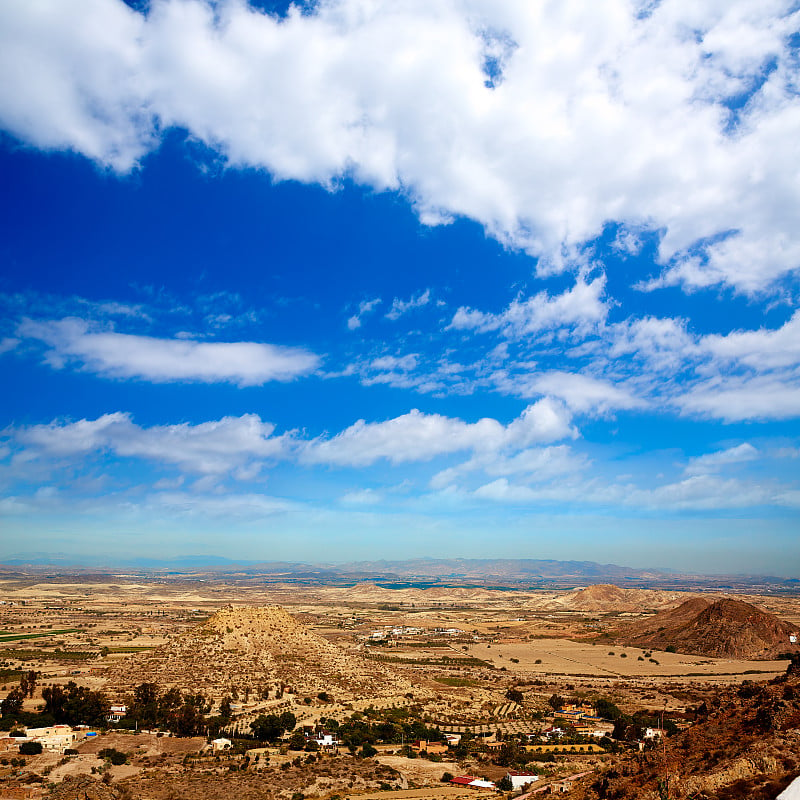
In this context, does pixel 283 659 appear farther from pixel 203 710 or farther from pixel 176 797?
pixel 176 797

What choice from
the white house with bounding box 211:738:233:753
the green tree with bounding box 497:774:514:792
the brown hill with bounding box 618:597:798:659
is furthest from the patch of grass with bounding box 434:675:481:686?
the brown hill with bounding box 618:597:798:659

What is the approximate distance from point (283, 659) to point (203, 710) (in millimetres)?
16967

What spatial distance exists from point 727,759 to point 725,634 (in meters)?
92.8

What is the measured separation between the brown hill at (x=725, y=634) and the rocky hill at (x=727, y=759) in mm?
78434

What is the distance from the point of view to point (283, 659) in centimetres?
6397

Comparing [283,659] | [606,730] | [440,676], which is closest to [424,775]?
[606,730]

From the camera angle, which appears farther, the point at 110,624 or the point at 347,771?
the point at 110,624

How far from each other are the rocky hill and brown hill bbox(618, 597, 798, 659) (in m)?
78.4

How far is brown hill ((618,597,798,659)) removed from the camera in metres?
91.2

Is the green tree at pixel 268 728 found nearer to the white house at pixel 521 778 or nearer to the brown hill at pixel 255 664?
the brown hill at pixel 255 664

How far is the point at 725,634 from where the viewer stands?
9531cm

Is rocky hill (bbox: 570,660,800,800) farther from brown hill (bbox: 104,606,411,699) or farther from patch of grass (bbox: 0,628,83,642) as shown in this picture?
patch of grass (bbox: 0,628,83,642)

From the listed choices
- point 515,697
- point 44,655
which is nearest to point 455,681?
point 515,697

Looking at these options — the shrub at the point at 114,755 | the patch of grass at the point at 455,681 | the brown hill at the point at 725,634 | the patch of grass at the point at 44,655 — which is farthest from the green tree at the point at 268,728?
the brown hill at the point at 725,634
